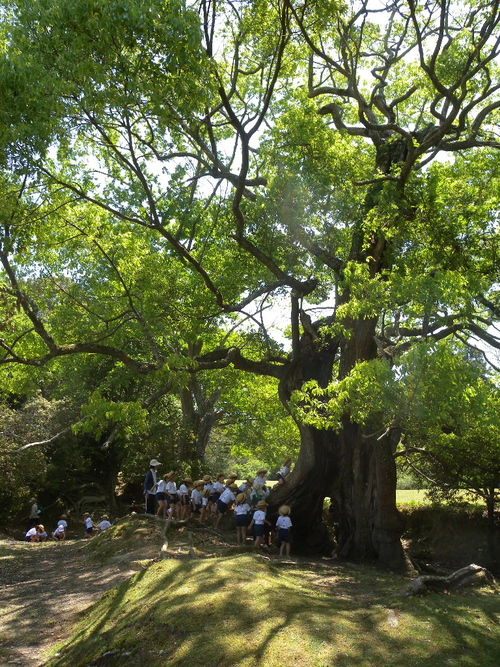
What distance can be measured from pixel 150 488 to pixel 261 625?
11.1 metres

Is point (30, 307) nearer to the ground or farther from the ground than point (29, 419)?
farther from the ground

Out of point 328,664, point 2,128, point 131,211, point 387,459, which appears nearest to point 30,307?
point 131,211

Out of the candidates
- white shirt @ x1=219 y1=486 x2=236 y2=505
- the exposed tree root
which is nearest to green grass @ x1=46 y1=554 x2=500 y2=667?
the exposed tree root

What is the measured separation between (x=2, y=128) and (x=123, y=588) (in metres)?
6.71

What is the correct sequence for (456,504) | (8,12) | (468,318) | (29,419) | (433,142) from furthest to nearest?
(29,419), (456,504), (433,142), (8,12), (468,318)

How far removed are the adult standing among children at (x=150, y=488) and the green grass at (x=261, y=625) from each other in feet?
24.2

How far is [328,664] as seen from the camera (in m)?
5.33

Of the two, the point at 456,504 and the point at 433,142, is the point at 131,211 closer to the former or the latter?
the point at 433,142

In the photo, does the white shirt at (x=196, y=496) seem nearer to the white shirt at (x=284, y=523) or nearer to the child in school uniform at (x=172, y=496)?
the child in school uniform at (x=172, y=496)

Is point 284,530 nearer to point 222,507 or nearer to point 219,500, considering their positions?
point 222,507

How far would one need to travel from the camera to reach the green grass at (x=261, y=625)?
560 centimetres

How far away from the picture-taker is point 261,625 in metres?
6.25

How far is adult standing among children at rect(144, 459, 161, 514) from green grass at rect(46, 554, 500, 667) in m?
7.36

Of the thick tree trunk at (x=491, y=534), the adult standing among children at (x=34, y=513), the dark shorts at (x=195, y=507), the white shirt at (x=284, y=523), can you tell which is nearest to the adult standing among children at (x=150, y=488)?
the dark shorts at (x=195, y=507)
